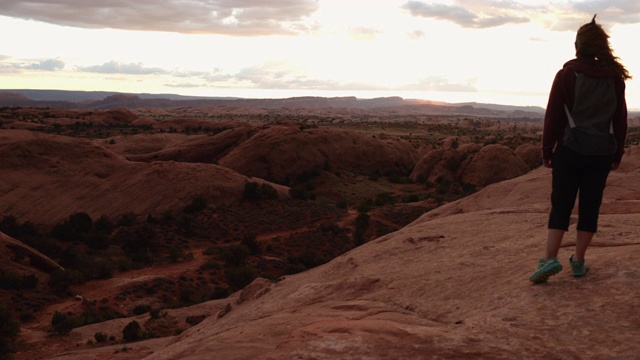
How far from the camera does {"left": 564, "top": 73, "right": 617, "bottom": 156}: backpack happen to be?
17.9 feet

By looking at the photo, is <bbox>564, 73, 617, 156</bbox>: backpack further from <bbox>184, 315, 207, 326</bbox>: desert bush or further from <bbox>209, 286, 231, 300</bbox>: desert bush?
<bbox>209, 286, 231, 300</bbox>: desert bush

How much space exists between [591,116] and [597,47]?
74 centimetres

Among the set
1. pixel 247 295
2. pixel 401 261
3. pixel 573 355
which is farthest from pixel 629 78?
pixel 247 295

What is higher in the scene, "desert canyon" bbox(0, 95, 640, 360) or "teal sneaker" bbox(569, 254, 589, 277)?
"teal sneaker" bbox(569, 254, 589, 277)

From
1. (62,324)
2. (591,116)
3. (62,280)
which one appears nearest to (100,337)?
(62,324)

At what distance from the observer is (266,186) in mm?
38375

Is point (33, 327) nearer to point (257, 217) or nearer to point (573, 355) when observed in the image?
point (257, 217)

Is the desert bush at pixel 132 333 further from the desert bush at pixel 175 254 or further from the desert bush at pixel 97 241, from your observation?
the desert bush at pixel 97 241

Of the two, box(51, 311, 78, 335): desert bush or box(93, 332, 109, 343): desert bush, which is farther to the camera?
box(51, 311, 78, 335): desert bush

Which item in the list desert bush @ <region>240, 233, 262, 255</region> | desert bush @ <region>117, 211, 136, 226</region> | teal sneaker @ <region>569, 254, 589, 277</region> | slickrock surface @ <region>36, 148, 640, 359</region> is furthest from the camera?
desert bush @ <region>117, 211, 136, 226</region>

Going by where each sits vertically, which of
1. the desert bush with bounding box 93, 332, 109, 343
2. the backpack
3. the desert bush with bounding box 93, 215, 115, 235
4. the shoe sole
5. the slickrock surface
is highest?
the backpack

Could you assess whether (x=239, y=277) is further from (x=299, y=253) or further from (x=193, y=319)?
(x=193, y=319)

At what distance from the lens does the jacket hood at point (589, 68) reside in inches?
218

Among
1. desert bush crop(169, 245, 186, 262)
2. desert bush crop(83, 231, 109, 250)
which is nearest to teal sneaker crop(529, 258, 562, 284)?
desert bush crop(169, 245, 186, 262)
